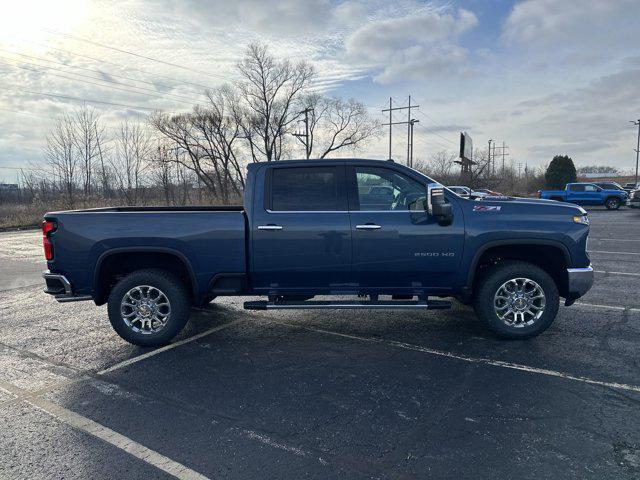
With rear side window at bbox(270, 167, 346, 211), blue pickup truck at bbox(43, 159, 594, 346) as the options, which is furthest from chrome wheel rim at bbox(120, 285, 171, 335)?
rear side window at bbox(270, 167, 346, 211)

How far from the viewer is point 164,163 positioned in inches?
1550

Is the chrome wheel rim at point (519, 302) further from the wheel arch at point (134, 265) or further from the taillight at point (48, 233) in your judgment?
the taillight at point (48, 233)

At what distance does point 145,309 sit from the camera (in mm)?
4883

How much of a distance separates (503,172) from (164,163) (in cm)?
5521

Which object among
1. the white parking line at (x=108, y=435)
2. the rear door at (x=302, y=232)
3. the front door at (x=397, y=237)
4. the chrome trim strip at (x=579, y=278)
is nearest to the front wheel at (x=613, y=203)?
the chrome trim strip at (x=579, y=278)

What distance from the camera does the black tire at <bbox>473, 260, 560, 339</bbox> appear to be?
477 cm

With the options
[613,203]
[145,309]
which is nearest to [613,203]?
[613,203]

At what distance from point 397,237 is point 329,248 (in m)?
0.75

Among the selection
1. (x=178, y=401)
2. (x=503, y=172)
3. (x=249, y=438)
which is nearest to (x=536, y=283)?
(x=249, y=438)

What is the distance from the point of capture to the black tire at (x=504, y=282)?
188 inches

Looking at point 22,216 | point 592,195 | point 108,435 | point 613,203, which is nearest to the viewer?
point 108,435

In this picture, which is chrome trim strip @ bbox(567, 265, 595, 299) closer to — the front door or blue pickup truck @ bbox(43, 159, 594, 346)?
blue pickup truck @ bbox(43, 159, 594, 346)

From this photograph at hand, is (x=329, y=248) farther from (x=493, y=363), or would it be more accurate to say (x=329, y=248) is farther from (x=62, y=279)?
(x=62, y=279)

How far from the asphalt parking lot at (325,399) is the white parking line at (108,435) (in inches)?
0.5
